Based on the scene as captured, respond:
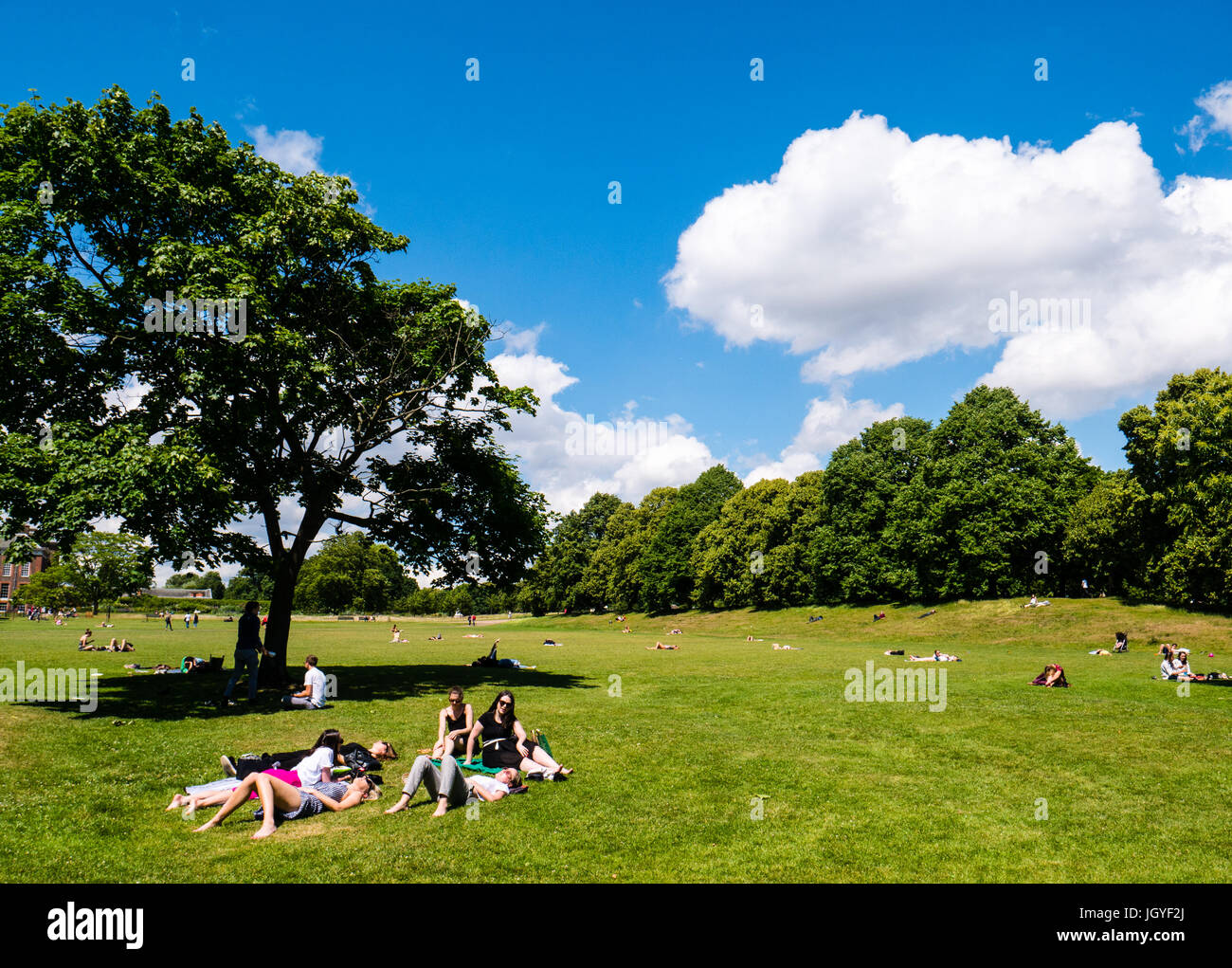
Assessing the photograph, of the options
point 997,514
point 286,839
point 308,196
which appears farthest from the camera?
point 997,514

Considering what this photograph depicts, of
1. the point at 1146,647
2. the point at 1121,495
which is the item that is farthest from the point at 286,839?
the point at 1121,495

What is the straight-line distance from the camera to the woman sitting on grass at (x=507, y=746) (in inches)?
462

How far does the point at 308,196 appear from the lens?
2281 cm

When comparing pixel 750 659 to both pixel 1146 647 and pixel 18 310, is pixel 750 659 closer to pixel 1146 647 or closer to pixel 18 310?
pixel 1146 647

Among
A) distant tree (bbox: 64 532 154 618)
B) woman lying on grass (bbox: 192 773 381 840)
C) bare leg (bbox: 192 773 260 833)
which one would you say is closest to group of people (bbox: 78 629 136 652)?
woman lying on grass (bbox: 192 773 381 840)

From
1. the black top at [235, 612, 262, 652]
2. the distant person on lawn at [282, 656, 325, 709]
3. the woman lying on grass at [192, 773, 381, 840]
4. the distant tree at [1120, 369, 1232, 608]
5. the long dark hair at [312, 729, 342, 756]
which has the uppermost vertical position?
the distant tree at [1120, 369, 1232, 608]

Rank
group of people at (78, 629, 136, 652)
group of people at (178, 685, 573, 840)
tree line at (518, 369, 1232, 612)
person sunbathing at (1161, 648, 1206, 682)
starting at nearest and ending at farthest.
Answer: group of people at (178, 685, 573, 840), person sunbathing at (1161, 648, 1206, 682), group of people at (78, 629, 136, 652), tree line at (518, 369, 1232, 612)

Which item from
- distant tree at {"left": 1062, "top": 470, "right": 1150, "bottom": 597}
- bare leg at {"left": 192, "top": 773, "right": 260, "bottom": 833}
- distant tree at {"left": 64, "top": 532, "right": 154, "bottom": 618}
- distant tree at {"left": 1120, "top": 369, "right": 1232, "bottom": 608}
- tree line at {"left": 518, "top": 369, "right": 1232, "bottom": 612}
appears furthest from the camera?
distant tree at {"left": 64, "top": 532, "right": 154, "bottom": 618}

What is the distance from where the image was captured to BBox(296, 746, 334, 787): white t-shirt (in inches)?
404

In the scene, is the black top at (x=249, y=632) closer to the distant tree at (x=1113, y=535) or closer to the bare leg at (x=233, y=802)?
the bare leg at (x=233, y=802)

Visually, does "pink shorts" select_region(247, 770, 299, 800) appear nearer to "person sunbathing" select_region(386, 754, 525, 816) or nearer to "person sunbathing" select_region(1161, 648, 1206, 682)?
"person sunbathing" select_region(386, 754, 525, 816)

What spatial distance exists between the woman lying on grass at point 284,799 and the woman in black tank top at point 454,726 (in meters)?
1.70

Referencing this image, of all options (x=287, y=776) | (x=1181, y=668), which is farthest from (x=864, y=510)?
(x=287, y=776)
